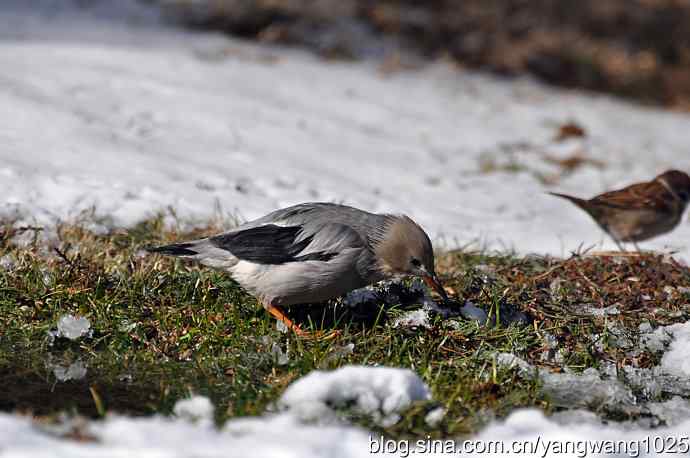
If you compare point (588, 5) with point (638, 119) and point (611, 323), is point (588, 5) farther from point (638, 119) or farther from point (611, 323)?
point (611, 323)

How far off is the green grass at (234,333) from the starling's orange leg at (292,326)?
0.18 ft

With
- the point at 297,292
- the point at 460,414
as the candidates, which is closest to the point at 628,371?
the point at 460,414

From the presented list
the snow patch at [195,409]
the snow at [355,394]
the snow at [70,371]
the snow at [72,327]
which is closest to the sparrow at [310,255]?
the snow at [72,327]

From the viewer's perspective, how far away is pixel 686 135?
11391mm

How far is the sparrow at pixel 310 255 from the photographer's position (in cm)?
455

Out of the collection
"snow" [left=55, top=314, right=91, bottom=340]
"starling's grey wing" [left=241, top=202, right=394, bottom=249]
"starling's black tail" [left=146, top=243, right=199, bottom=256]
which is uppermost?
"starling's grey wing" [left=241, top=202, right=394, bottom=249]

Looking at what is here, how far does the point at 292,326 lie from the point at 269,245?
443 millimetres

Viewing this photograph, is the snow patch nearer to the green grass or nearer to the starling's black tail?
the green grass

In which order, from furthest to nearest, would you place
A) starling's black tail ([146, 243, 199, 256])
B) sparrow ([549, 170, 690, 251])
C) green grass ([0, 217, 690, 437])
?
sparrow ([549, 170, 690, 251]), starling's black tail ([146, 243, 199, 256]), green grass ([0, 217, 690, 437])

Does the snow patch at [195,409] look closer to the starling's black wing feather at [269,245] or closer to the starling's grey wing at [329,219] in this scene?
the starling's black wing feather at [269,245]

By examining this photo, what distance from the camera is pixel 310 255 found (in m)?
4.56

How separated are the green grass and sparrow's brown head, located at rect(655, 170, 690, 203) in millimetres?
1402

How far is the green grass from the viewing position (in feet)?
12.9

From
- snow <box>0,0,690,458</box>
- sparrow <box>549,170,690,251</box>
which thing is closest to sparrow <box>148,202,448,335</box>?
snow <box>0,0,690,458</box>
